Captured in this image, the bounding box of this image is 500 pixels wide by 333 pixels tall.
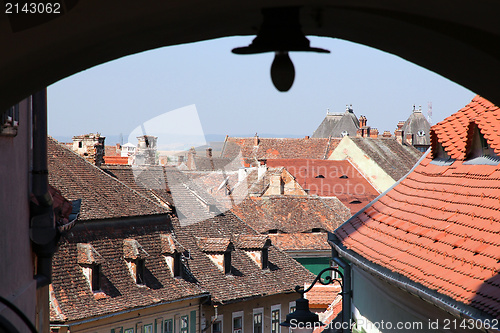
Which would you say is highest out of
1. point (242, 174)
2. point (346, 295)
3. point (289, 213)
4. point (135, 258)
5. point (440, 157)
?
point (440, 157)

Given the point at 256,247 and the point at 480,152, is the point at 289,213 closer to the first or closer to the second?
the point at 256,247

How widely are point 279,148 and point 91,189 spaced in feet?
133

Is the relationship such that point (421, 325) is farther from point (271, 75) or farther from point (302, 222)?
point (302, 222)

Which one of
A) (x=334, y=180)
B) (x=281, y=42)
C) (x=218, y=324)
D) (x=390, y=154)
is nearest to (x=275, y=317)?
(x=218, y=324)

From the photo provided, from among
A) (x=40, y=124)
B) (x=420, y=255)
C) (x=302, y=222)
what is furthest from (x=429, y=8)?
(x=302, y=222)

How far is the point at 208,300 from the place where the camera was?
88.2 ft

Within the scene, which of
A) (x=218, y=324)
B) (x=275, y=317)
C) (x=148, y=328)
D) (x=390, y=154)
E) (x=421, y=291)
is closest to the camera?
(x=421, y=291)

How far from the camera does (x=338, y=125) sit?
87.2 meters

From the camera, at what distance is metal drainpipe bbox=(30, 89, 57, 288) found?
8539 millimetres

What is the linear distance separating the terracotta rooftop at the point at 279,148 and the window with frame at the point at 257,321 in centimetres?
3352

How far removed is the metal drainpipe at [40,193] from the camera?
336 inches

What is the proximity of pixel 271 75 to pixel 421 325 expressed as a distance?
487cm

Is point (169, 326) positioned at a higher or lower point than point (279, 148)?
lower

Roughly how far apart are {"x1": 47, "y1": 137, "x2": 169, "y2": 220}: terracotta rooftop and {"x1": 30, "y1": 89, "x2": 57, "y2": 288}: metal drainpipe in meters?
14.8
